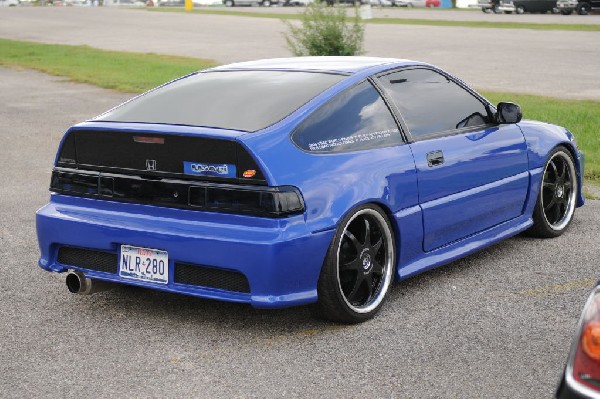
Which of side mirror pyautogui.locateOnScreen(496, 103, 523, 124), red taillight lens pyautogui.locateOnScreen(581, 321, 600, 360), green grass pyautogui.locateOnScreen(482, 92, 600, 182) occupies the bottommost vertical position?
green grass pyautogui.locateOnScreen(482, 92, 600, 182)

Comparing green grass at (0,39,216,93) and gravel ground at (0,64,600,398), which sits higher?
gravel ground at (0,64,600,398)

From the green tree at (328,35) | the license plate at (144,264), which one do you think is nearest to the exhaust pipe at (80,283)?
the license plate at (144,264)

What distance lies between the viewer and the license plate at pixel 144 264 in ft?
17.5

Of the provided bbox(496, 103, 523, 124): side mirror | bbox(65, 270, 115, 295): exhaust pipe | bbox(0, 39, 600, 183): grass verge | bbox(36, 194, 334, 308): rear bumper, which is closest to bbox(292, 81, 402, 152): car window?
bbox(36, 194, 334, 308): rear bumper

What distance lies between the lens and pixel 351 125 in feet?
18.8

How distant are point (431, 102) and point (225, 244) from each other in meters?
1.91

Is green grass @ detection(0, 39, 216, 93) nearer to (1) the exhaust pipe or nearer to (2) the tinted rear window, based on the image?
(2) the tinted rear window

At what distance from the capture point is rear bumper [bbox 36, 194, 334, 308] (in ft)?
16.6

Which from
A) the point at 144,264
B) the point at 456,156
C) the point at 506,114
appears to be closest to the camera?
the point at 144,264

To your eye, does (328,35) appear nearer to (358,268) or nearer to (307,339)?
(358,268)

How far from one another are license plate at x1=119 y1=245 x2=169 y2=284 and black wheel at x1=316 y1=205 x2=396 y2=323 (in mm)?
807

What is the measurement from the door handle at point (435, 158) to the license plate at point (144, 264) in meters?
1.70

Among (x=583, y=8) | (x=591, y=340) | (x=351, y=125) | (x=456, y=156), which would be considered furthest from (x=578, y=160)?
(x=583, y=8)

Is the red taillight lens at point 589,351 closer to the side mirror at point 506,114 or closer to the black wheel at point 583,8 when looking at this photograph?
the side mirror at point 506,114
